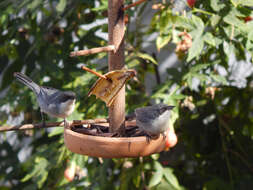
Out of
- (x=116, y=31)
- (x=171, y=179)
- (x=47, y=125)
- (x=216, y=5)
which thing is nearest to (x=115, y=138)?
(x=47, y=125)

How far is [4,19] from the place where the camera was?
7.96 feet

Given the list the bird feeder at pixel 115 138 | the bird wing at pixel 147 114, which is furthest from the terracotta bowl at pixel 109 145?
the bird wing at pixel 147 114

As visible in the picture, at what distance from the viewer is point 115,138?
1515 millimetres

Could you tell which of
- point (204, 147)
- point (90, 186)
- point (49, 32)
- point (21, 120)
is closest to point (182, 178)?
point (204, 147)

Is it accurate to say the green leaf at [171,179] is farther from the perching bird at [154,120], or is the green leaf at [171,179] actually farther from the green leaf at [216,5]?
the green leaf at [216,5]

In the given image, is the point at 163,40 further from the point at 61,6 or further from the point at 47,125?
the point at 47,125

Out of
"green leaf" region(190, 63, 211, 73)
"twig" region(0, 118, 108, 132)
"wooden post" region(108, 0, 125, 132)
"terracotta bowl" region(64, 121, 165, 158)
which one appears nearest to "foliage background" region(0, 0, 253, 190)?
"green leaf" region(190, 63, 211, 73)

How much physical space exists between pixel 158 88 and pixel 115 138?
1.11 metres

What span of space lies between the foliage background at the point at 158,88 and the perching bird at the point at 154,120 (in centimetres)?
46

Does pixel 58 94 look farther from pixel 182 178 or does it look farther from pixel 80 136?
pixel 182 178

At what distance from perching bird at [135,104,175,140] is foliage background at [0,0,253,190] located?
456 millimetres

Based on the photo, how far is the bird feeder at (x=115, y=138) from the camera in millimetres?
1513

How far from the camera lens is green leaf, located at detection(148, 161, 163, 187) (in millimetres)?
2547

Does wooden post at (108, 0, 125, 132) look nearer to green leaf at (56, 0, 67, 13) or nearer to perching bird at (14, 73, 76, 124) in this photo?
perching bird at (14, 73, 76, 124)
